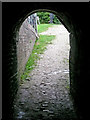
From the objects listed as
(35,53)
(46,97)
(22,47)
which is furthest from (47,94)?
(35,53)

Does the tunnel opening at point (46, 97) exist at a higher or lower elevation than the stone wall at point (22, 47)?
lower

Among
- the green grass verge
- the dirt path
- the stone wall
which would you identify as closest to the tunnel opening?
the dirt path

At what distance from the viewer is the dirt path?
4.11m

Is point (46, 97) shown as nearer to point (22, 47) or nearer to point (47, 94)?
point (47, 94)

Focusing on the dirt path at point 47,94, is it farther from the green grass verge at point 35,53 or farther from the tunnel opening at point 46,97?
the green grass verge at point 35,53

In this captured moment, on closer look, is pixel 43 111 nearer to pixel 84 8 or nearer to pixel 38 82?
pixel 38 82

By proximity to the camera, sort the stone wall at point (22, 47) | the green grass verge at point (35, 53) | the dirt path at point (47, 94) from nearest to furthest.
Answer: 1. the dirt path at point (47, 94)
2. the stone wall at point (22, 47)
3. the green grass verge at point (35, 53)

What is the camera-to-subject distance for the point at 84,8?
319cm

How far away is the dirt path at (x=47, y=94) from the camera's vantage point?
13.5 feet

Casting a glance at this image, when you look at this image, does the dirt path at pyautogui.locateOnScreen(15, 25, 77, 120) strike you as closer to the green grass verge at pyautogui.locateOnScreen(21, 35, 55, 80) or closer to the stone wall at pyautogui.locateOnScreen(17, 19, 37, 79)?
the green grass verge at pyautogui.locateOnScreen(21, 35, 55, 80)

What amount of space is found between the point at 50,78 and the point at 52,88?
970 millimetres

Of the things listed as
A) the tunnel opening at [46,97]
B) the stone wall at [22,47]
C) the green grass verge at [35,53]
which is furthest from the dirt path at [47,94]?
the stone wall at [22,47]

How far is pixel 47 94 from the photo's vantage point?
534 cm

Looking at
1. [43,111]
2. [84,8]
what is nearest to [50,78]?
[43,111]
